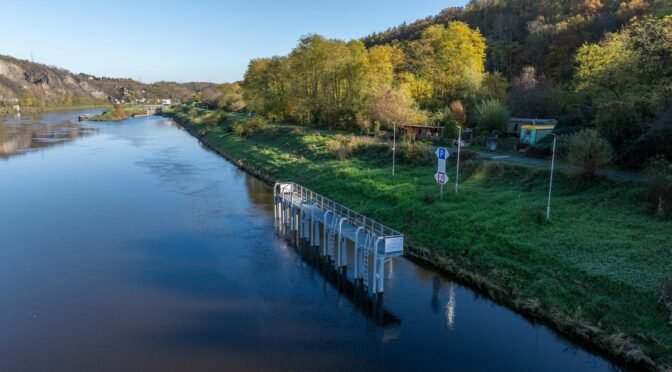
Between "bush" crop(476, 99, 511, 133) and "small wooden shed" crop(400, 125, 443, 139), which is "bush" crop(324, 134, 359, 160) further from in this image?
"bush" crop(476, 99, 511, 133)

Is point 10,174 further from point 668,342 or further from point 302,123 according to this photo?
point 668,342

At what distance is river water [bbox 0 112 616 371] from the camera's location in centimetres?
1255

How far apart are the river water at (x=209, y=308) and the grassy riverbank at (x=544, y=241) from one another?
0.94 metres

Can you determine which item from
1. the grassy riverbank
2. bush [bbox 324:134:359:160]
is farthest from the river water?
bush [bbox 324:134:359:160]

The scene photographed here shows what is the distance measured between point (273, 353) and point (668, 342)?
10.2 meters

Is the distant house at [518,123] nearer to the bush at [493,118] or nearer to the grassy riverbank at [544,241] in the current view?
the bush at [493,118]

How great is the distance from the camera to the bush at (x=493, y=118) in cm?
3731

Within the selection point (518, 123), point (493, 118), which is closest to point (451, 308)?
point (493, 118)

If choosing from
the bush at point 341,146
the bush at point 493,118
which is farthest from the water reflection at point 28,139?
the bush at point 493,118

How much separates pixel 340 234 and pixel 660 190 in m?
12.7

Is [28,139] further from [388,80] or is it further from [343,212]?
[343,212]

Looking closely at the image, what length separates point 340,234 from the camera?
1844cm

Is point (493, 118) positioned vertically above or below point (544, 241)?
above

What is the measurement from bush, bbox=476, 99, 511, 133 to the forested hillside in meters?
0.08
